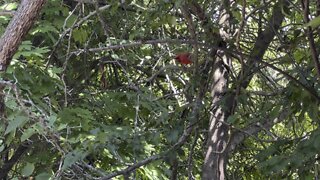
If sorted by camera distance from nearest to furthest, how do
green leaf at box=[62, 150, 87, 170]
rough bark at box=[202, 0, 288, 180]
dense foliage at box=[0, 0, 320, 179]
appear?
green leaf at box=[62, 150, 87, 170]
dense foliage at box=[0, 0, 320, 179]
rough bark at box=[202, 0, 288, 180]

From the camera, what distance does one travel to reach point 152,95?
3.47 m

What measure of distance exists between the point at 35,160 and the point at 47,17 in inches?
35.3

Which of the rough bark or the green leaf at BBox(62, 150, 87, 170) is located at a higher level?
the rough bark

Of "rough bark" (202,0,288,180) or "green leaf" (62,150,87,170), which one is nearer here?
"green leaf" (62,150,87,170)

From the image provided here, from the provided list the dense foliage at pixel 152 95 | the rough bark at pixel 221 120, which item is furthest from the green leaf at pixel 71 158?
the rough bark at pixel 221 120

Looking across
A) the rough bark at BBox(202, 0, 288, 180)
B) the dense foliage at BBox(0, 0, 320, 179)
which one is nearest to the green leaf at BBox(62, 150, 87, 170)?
the dense foliage at BBox(0, 0, 320, 179)

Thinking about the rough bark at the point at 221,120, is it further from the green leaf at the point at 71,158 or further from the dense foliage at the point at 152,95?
the green leaf at the point at 71,158

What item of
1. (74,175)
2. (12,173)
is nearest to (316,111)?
(74,175)

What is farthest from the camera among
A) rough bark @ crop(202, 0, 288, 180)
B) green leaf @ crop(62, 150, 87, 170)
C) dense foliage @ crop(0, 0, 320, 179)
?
rough bark @ crop(202, 0, 288, 180)

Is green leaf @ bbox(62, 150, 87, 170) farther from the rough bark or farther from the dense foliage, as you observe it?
the rough bark

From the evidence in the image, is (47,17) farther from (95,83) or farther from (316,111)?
(316,111)

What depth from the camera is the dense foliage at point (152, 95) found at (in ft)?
7.25

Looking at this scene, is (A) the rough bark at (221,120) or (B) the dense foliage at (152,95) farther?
(A) the rough bark at (221,120)

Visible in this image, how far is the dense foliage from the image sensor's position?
2209mm
